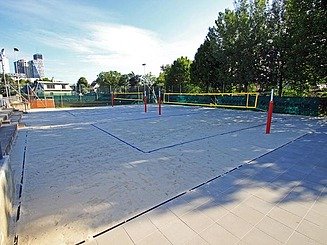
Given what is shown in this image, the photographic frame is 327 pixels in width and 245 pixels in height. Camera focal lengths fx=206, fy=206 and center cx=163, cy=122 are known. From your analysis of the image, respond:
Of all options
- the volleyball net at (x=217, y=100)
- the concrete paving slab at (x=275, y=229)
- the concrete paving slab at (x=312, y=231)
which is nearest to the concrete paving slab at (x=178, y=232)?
the concrete paving slab at (x=275, y=229)

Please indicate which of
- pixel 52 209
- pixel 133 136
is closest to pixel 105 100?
pixel 133 136

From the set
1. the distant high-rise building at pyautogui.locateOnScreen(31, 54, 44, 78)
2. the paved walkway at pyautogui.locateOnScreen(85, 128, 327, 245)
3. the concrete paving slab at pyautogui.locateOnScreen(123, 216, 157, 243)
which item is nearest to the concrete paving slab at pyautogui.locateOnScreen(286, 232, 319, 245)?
the paved walkway at pyautogui.locateOnScreen(85, 128, 327, 245)

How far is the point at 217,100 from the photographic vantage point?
15820 mm

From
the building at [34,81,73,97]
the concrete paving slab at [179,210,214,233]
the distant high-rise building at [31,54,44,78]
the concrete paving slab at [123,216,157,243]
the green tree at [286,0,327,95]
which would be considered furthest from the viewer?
the distant high-rise building at [31,54,44,78]

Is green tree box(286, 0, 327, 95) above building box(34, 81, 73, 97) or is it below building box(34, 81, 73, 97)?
above

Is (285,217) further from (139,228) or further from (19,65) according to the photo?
(19,65)

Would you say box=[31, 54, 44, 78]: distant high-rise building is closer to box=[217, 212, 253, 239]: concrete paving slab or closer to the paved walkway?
the paved walkway

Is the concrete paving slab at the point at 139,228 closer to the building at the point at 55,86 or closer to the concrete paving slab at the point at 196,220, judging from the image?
the concrete paving slab at the point at 196,220

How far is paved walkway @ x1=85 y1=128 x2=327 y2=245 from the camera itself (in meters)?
2.00

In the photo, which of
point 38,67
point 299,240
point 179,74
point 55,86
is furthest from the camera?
point 38,67

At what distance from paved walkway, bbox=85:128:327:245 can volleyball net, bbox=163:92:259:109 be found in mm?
9254

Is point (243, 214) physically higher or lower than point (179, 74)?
lower

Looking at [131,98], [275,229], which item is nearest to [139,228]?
[275,229]

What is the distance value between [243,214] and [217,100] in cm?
1412
